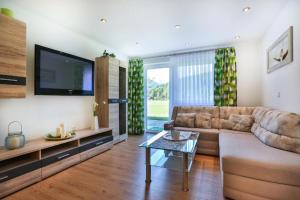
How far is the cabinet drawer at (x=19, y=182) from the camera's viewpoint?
5.60 feet

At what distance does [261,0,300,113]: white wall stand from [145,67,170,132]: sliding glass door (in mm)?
2414

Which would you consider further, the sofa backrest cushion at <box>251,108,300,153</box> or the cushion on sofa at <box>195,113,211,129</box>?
the cushion on sofa at <box>195,113,211,129</box>

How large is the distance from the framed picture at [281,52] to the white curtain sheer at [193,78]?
1317mm

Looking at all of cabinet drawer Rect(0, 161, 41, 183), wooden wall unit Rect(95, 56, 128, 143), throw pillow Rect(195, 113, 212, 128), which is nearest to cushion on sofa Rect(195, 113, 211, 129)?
throw pillow Rect(195, 113, 212, 128)

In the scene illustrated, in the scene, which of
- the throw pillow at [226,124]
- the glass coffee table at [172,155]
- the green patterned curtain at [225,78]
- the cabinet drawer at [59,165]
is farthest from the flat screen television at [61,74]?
the green patterned curtain at [225,78]

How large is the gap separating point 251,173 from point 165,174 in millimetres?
1085

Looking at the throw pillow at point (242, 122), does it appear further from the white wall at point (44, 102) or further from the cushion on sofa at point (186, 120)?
the white wall at point (44, 102)

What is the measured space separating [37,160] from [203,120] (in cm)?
292

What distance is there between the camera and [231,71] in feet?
12.5

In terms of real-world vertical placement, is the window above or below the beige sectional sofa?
above

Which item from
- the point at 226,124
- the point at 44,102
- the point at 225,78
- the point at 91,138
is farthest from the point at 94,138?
the point at 225,78

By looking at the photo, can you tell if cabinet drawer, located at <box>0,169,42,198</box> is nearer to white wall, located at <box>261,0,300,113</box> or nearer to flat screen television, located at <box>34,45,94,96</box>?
flat screen television, located at <box>34,45,94,96</box>

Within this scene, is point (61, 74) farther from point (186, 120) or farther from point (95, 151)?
point (186, 120)

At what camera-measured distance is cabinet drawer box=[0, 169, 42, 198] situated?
1707mm
